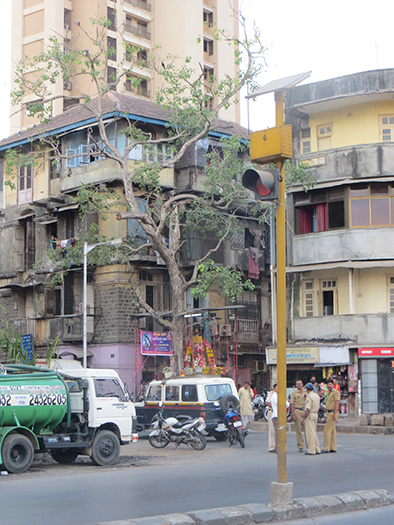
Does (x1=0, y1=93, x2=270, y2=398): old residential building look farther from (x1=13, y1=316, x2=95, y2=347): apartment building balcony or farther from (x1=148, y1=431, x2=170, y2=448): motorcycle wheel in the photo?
(x1=148, y1=431, x2=170, y2=448): motorcycle wheel

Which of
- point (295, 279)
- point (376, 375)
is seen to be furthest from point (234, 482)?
point (295, 279)

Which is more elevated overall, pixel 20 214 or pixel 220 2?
pixel 220 2

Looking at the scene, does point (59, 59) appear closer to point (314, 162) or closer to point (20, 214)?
point (314, 162)

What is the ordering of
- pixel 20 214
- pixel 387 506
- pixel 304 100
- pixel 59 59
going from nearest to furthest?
pixel 387 506 < pixel 59 59 < pixel 304 100 < pixel 20 214

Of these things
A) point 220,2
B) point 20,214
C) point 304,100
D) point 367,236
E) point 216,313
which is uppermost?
point 220,2

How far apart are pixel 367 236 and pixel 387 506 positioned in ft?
71.1

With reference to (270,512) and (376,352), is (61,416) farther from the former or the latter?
(376,352)

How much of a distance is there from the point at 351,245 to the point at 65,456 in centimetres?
1676

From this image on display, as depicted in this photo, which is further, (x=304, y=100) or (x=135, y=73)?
(x=135, y=73)

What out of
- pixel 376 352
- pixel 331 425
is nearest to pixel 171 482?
pixel 331 425

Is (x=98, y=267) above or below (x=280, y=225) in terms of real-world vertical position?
above

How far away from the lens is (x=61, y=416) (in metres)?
18.0

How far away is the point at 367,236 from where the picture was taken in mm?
32500

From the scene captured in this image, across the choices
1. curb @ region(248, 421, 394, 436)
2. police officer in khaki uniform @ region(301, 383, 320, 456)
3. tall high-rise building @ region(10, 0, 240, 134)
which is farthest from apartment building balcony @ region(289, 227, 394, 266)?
tall high-rise building @ region(10, 0, 240, 134)
